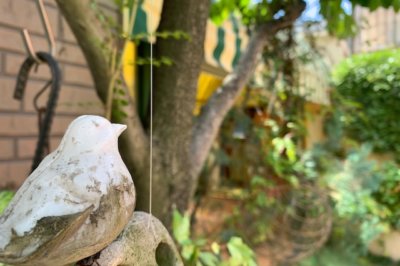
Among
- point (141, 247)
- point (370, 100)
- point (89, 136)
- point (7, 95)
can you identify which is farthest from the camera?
point (370, 100)

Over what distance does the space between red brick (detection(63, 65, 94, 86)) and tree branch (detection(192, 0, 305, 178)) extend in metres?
0.90

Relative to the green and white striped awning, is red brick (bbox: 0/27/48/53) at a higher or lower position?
lower

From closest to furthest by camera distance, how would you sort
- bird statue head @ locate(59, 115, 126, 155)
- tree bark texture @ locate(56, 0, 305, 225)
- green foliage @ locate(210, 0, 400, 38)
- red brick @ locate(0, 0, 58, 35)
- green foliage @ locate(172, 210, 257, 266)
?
bird statue head @ locate(59, 115, 126, 155), green foliage @ locate(172, 210, 257, 266), tree bark texture @ locate(56, 0, 305, 225), green foliage @ locate(210, 0, 400, 38), red brick @ locate(0, 0, 58, 35)

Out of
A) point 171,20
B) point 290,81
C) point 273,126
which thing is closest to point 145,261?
point 171,20

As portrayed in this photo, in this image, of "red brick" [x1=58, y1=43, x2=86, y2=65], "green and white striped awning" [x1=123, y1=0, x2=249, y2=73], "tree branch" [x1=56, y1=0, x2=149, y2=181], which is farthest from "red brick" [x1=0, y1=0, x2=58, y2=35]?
"tree branch" [x1=56, y1=0, x2=149, y2=181]

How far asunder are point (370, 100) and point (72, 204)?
18.4ft

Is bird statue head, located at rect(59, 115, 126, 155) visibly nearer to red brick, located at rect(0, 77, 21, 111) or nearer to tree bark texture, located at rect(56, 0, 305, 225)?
tree bark texture, located at rect(56, 0, 305, 225)

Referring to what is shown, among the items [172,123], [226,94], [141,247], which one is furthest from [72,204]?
[226,94]

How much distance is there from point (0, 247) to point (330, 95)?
4.98 meters

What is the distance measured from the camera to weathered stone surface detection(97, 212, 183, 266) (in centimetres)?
78

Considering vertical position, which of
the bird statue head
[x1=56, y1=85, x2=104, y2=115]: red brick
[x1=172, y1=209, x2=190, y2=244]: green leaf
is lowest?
[x1=172, y1=209, x2=190, y2=244]: green leaf

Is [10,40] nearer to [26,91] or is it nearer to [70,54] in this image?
[26,91]

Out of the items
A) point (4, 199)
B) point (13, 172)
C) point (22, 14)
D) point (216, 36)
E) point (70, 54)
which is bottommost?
→ point (13, 172)

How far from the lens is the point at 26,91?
2.34 m
